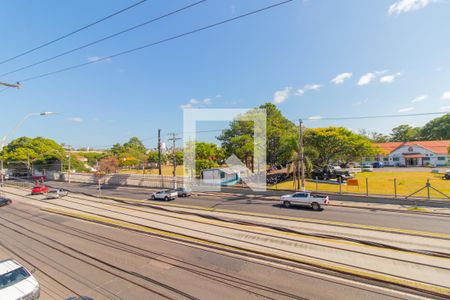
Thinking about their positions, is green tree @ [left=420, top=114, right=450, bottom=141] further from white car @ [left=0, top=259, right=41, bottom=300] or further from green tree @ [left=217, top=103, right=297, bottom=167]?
white car @ [left=0, top=259, right=41, bottom=300]

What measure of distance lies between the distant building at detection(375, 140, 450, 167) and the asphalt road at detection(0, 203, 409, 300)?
223 ft

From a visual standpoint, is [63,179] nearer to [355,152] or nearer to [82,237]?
[82,237]

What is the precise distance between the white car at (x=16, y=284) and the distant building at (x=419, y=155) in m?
74.7

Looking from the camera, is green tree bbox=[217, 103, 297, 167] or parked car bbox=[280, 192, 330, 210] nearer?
parked car bbox=[280, 192, 330, 210]

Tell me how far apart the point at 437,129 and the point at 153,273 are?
10125 centimetres

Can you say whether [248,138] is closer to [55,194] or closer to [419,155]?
[55,194]

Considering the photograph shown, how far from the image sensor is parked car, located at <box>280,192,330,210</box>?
1800cm

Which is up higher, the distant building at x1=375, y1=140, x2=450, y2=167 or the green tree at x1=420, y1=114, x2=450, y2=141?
the green tree at x1=420, y1=114, x2=450, y2=141

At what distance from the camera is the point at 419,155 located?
5553cm

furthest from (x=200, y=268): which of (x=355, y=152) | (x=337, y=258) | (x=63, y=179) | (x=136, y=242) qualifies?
(x=63, y=179)

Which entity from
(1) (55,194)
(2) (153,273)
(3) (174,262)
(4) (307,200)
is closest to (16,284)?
(2) (153,273)

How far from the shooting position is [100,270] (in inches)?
333

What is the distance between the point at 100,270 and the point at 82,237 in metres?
5.39

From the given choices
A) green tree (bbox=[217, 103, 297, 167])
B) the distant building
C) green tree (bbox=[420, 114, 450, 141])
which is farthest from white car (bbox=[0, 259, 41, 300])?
green tree (bbox=[420, 114, 450, 141])
